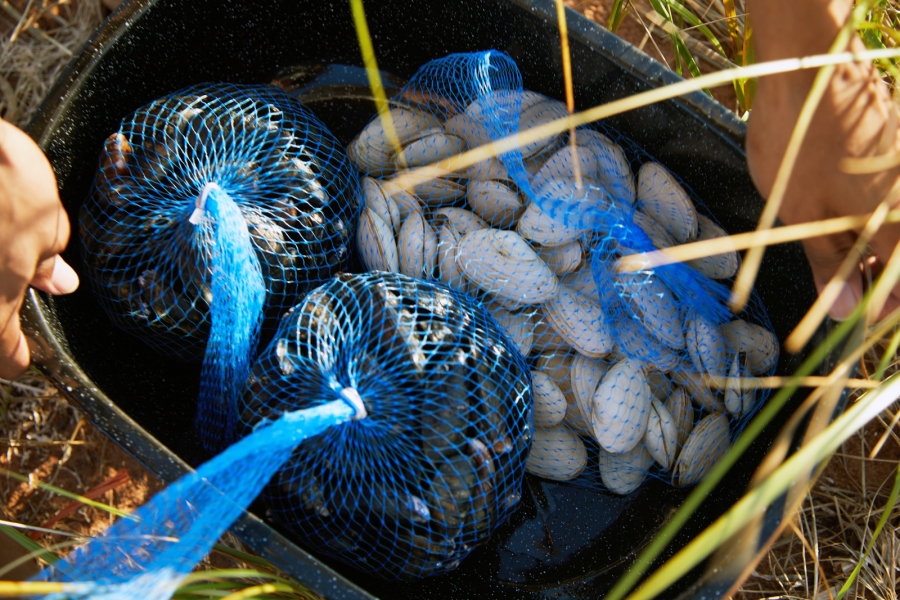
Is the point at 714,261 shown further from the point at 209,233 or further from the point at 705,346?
the point at 209,233

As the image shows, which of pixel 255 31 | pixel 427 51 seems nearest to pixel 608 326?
pixel 427 51

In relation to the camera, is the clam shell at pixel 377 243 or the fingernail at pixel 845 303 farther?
the clam shell at pixel 377 243

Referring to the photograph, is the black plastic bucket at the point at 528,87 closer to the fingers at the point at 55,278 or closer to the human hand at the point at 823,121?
the fingers at the point at 55,278

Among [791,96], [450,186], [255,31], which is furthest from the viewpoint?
[255,31]

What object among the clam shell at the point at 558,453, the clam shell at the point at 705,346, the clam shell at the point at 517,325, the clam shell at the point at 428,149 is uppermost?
the clam shell at the point at 428,149

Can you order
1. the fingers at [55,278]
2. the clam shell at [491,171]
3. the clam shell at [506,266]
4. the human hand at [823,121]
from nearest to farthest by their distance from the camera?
the human hand at [823,121]
the fingers at [55,278]
the clam shell at [506,266]
the clam shell at [491,171]

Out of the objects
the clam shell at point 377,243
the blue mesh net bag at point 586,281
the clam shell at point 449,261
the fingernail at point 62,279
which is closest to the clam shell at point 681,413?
the blue mesh net bag at point 586,281

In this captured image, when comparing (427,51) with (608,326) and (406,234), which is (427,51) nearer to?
(406,234)
